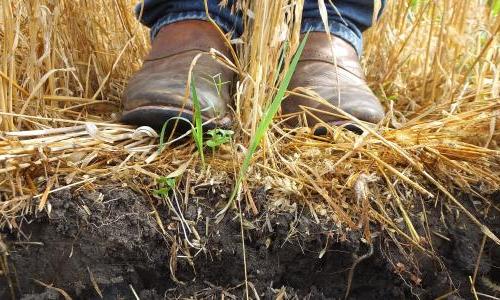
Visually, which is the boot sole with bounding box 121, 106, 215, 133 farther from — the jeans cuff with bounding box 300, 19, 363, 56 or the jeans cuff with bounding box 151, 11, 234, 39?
the jeans cuff with bounding box 300, 19, 363, 56

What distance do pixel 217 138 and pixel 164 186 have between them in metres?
0.15

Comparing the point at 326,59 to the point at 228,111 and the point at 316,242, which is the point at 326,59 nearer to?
the point at 228,111

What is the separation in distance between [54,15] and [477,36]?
1.31m

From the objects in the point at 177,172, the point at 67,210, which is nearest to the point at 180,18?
the point at 177,172

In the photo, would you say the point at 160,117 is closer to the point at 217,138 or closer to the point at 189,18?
the point at 217,138

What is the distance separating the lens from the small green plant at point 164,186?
1003 mm

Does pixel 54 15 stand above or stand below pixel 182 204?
above

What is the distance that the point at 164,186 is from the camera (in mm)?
1015

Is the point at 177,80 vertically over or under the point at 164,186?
over

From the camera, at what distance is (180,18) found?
1287 millimetres

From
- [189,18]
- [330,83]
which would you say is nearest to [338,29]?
[330,83]

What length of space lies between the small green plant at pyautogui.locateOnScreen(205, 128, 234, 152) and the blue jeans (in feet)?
0.95

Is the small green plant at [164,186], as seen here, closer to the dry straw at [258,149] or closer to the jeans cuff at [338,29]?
the dry straw at [258,149]

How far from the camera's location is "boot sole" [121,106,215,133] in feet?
3.61
